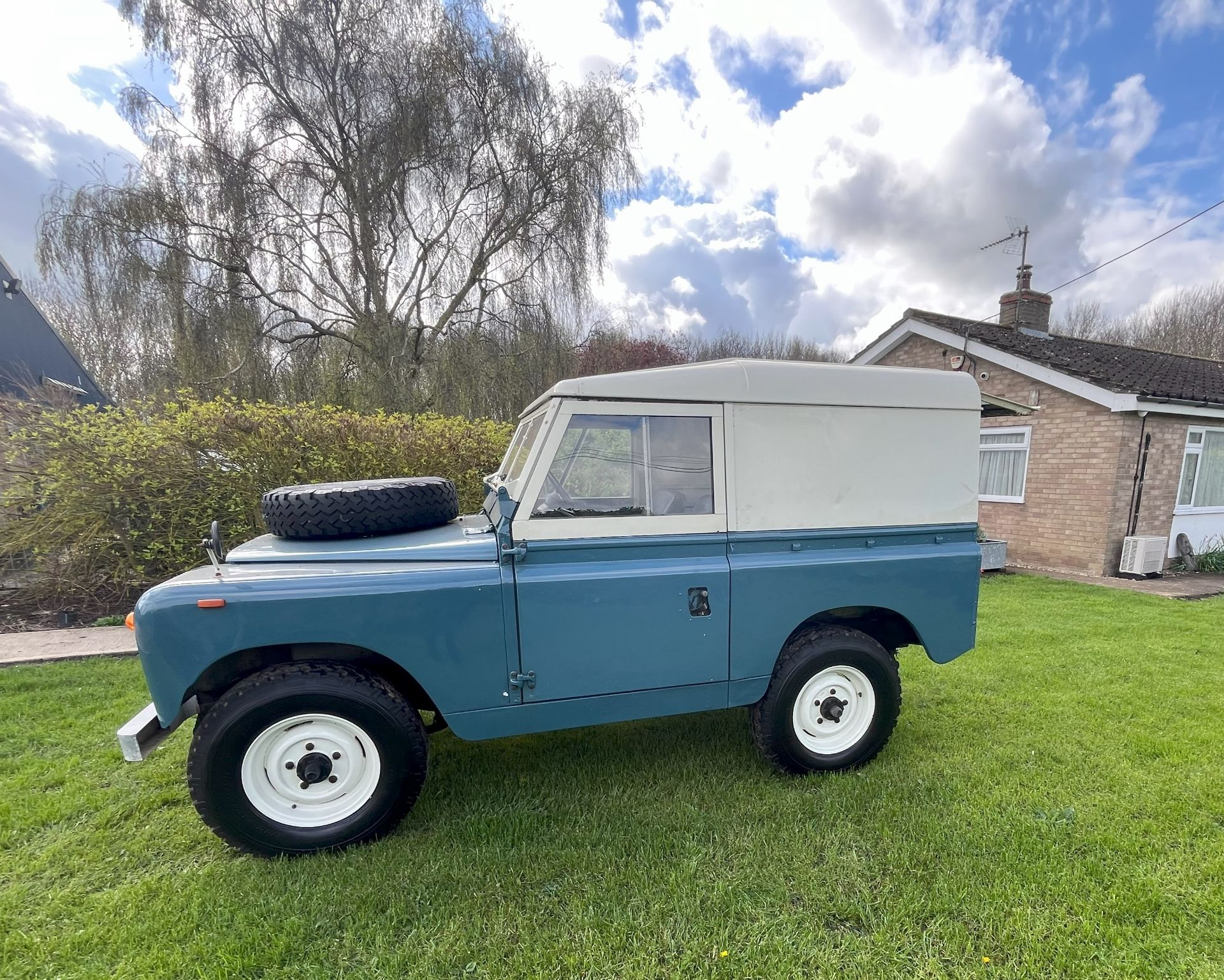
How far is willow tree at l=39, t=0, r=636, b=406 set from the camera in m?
8.77

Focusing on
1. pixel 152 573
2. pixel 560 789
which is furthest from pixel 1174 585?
pixel 152 573

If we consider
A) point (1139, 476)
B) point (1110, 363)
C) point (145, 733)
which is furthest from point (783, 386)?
point (1110, 363)

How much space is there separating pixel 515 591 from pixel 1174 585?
10555 millimetres

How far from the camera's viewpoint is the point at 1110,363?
1069 cm

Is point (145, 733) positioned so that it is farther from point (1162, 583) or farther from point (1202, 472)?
point (1202, 472)

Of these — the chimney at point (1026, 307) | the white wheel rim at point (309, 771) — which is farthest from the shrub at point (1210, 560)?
the white wheel rim at point (309, 771)

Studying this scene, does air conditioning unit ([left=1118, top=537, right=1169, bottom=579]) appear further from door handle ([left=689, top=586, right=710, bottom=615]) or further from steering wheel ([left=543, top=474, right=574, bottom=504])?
steering wheel ([left=543, top=474, right=574, bottom=504])

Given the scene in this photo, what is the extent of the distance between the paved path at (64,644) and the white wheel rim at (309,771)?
336 centimetres

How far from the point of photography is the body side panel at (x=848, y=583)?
9.18 feet

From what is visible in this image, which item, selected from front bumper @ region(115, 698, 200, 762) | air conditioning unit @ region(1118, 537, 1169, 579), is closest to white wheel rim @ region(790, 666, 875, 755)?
front bumper @ region(115, 698, 200, 762)

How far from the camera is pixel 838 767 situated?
122 inches

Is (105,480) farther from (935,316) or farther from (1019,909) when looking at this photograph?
(935,316)

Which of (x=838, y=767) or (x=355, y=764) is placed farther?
(x=838, y=767)

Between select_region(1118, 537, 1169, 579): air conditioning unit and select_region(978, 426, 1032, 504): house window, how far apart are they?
1.68 metres
